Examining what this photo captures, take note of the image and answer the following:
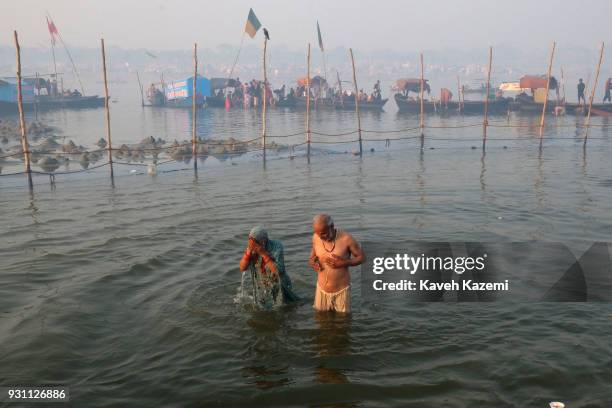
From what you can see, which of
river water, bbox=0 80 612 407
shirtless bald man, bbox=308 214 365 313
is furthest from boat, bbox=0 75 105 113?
shirtless bald man, bbox=308 214 365 313

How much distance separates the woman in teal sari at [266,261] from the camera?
6.71 m

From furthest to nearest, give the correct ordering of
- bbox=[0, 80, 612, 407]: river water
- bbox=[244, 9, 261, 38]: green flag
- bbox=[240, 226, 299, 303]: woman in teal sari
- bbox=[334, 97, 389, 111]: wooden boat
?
bbox=[334, 97, 389, 111]: wooden boat, bbox=[244, 9, 261, 38]: green flag, bbox=[240, 226, 299, 303]: woman in teal sari, bbox=[0, 80, 612, 407]: river water

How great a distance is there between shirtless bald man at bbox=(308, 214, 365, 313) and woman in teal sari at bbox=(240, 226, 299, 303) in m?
0.58

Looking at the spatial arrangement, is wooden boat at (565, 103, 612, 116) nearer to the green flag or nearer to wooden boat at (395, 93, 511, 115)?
wooden boat at (395, 93, 511, 115)

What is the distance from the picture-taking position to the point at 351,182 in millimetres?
17656

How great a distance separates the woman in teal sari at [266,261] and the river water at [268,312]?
418mm

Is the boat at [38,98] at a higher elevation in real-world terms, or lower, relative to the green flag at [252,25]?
lower

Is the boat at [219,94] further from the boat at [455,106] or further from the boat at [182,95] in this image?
the boat at [455,106]

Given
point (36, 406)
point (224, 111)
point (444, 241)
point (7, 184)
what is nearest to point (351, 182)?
point (444, 241)

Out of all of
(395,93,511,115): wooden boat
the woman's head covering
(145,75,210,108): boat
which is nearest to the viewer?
the woman's head covering

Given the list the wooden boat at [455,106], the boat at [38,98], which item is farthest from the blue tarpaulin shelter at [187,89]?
the wooden boat at [455,106]

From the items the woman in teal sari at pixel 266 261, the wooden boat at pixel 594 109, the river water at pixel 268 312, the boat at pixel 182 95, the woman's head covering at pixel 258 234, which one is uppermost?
the boat at pixel 182 95

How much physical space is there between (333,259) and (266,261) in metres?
1.06

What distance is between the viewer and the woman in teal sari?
22.0 ft
